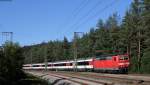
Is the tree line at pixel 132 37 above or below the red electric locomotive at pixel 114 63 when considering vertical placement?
above

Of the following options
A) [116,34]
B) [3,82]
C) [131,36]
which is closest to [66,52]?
[116,34]

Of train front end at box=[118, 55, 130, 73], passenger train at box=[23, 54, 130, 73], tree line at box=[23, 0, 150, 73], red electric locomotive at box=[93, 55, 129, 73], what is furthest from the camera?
tree line at box=[23, 0, 150, 73]

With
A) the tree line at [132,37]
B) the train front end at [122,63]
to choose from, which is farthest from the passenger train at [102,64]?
the tree line at [132,37]

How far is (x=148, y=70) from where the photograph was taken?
6894cm

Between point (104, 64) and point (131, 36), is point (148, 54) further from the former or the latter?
point (131, 36)

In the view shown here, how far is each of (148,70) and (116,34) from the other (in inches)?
1562

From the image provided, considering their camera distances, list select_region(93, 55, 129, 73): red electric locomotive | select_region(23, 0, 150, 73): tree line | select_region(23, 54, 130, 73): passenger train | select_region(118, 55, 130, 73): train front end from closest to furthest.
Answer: select_region(118, 55, 130, 73): train front end
select_region(93, 55, 129, 73): red electric locomotive
select_region(23, 54, 130, 73): passenger train
select_region(23, 0, 150, 73): tree line

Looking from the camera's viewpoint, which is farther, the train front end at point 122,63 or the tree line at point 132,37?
the tree line at point 132,37

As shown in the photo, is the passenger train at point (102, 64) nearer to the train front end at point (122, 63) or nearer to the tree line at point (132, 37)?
the train front end at point (122, 63)

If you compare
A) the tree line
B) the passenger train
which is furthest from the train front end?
the tree line

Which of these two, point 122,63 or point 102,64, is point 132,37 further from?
point 122,63

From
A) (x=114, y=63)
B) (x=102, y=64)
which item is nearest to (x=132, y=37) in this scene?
(x=102, y=64)

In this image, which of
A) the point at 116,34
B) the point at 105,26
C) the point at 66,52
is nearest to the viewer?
the point at 116,34

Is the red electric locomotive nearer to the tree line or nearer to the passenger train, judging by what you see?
the passenger train
